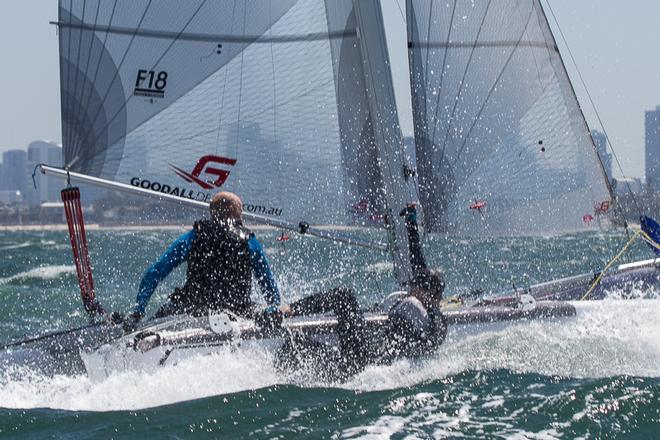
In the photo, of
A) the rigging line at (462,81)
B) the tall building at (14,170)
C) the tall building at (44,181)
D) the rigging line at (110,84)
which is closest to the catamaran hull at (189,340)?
the rigging line at (110,84)

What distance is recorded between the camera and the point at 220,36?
316 inches

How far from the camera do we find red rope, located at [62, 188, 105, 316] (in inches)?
279

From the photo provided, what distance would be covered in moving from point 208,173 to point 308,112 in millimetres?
879

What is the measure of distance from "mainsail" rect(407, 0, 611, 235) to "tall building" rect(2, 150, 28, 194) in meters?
169

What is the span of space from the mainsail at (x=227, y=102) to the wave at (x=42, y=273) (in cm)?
1016

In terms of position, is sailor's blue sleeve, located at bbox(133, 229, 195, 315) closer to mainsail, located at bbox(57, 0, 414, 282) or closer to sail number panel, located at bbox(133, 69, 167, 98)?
mainsail, located at bbox(57, 0, 414, 282)

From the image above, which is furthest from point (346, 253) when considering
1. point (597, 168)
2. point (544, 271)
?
point (597, 168)

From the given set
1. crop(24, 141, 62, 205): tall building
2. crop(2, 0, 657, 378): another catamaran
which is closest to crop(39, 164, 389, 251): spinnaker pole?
crop(2, 0, 657, 378): another catamaran

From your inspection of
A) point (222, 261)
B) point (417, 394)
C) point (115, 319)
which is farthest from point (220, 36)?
point (417, 394)

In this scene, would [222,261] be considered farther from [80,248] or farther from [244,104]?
[244,104]

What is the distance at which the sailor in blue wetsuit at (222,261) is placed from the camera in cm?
Answer: 638

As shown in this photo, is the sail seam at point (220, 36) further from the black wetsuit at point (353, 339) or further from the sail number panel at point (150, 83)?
the black wetsuit at point (353, 339)

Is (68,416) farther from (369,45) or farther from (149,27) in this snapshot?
(369,45)

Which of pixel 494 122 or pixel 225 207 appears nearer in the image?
pixel 225 207
